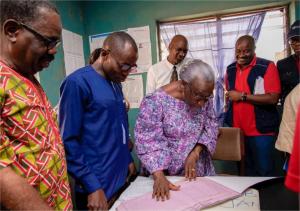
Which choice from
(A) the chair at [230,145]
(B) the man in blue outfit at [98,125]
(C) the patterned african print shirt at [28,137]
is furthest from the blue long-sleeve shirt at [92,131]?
(A) the chair at [230,145]

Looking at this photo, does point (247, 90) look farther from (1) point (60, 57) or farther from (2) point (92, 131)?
(1) point (60, 57)

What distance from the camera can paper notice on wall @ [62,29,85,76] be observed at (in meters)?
2.97

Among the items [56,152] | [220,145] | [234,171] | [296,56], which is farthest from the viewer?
[234,171]

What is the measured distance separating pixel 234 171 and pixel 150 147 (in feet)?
7.04

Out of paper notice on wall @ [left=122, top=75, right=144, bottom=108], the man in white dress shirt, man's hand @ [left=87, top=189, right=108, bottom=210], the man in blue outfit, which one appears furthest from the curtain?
man's hand @ [left=87, top=189, right=108, bottom=210]

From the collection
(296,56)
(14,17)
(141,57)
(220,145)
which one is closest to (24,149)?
(14,17)

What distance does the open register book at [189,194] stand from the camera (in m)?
1.00

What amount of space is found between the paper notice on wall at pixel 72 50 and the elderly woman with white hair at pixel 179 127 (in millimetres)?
1928

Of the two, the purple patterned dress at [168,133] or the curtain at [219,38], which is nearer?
the purple patterned dress at [168,133]

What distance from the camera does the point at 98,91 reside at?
3.90 feet

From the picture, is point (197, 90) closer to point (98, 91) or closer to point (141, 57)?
point (98, 91)

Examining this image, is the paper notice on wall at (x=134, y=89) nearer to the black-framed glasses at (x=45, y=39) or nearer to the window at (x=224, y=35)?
the window at (x=224, y=35)

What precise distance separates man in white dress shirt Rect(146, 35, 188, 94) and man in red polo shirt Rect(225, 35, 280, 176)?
1.73 feet

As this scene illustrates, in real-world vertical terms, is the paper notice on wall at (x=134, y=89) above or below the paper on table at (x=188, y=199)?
above
